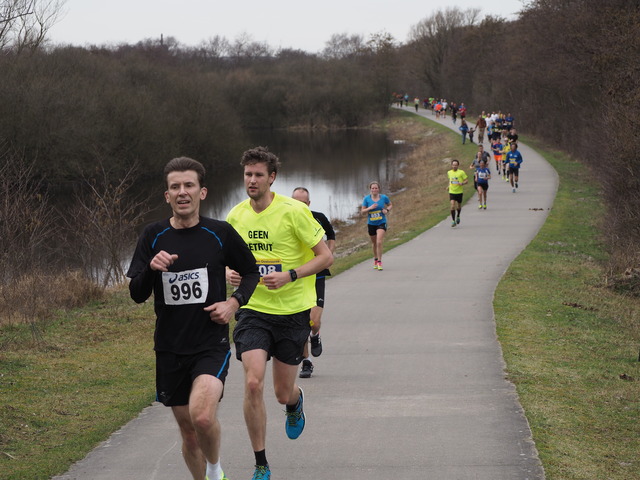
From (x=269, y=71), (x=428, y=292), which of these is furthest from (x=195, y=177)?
(x=269, y=71)

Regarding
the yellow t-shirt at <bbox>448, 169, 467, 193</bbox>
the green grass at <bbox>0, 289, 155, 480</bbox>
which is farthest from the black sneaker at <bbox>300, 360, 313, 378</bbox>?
the yellow t-shirt at <bbox>448, 169, 467, 193</bbox>

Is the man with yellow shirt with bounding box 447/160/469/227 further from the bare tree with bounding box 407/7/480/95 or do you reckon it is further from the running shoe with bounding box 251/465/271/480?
the bare tree with bounding box 407/7/480/95

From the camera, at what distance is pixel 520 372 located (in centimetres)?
927

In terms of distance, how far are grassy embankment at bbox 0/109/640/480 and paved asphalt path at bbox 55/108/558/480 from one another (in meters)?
0.24

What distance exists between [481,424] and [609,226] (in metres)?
15.4

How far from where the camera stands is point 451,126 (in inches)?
3039

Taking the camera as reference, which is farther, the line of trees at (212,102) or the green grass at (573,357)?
the line of trees at (212,102)

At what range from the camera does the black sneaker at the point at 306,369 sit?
9.29 metres

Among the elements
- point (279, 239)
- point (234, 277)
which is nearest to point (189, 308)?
point (234, 277)

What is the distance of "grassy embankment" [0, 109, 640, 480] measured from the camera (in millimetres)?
6828

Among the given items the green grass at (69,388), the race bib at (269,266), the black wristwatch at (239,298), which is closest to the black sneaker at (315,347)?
the green grass at (69,388)

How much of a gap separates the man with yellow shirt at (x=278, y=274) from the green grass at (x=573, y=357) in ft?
6.38

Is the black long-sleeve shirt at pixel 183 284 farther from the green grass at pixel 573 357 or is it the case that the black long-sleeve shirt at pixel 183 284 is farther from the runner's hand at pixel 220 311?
the green grass at pixel 573 357

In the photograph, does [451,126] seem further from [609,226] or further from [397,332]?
[397,332]
